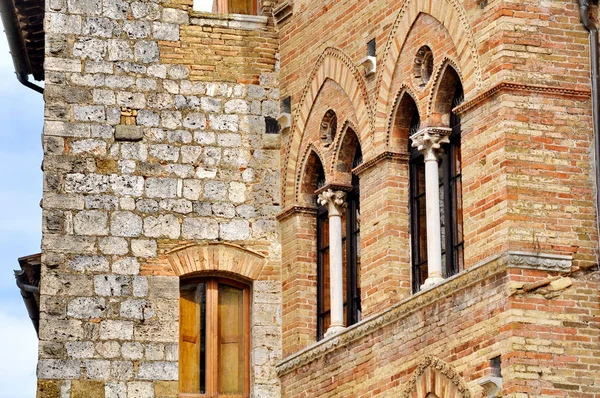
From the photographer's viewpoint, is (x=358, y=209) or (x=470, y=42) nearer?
(x=470, y=42)

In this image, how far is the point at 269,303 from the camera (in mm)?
22672

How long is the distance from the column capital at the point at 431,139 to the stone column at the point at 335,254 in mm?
2238

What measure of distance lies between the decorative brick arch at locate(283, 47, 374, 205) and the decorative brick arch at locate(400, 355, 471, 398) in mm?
2953

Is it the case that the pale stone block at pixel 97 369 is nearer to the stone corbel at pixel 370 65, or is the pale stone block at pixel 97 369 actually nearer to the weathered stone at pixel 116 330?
the weathered stone at pixel 116 330

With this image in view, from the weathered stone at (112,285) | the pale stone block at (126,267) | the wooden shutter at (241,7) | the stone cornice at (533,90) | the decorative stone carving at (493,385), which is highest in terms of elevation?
the wooden shutter at (241,7)

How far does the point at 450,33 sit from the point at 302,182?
3.81 m

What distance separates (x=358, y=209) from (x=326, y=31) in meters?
2.20

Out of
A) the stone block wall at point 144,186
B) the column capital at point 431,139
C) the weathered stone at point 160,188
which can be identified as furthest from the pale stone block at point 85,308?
the column capital at point 431,139

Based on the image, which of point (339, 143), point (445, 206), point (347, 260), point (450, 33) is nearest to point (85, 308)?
point (347, 260)

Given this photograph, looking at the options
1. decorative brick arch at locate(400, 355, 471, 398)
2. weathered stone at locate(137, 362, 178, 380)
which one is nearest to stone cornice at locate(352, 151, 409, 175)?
decorative brick arch at locate(400, 355, 471, 398)

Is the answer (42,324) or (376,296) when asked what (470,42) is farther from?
(42,324)

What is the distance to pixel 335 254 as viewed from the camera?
852 inches

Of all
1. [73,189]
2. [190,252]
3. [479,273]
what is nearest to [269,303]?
[190,252]

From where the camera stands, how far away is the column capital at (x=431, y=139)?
19.5 metres
